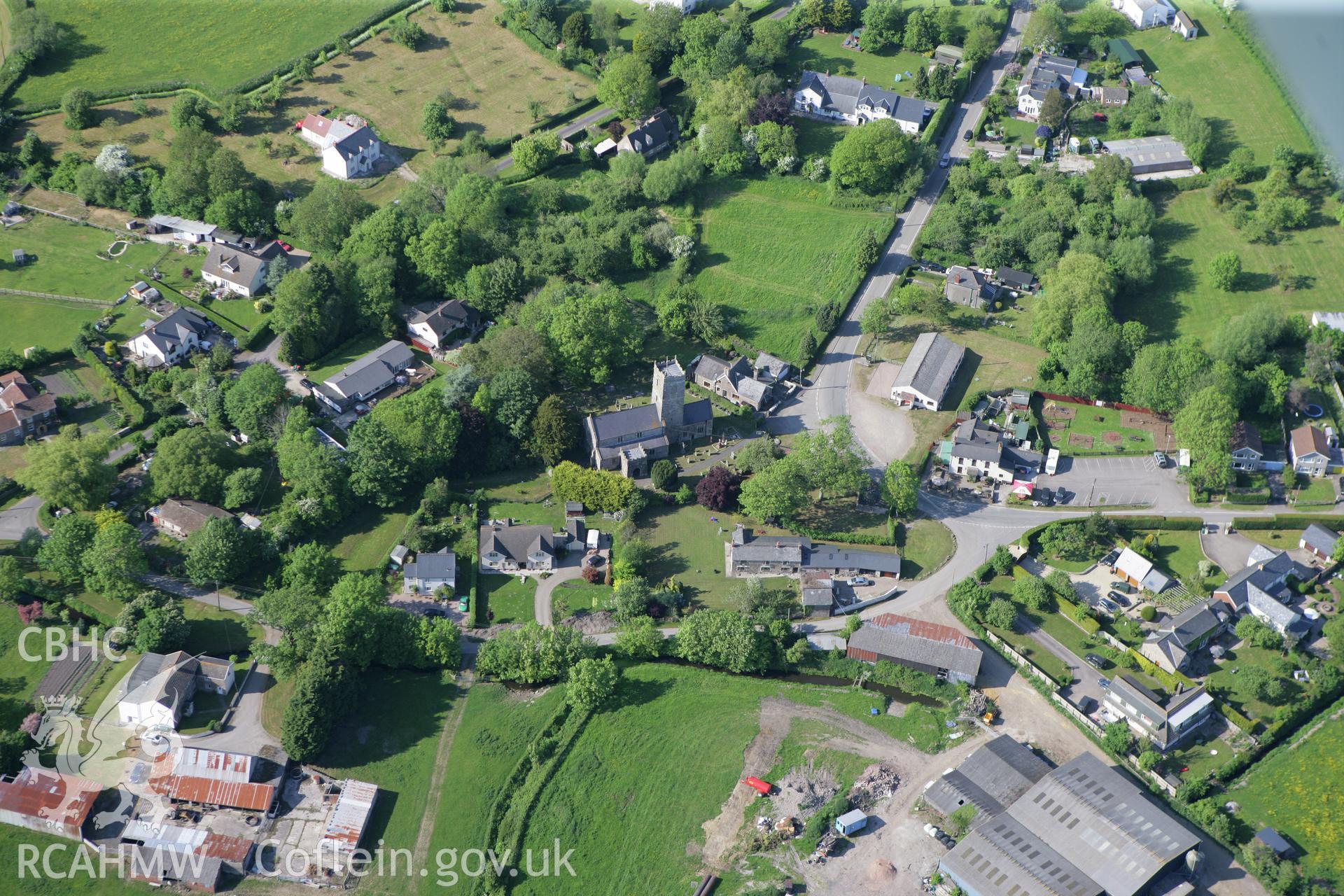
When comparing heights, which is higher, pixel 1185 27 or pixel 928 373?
pixel 1185 27

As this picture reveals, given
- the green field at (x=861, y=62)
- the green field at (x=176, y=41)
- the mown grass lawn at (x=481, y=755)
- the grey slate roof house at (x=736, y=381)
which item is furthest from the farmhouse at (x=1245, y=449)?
the green field at (x=176, y=41)

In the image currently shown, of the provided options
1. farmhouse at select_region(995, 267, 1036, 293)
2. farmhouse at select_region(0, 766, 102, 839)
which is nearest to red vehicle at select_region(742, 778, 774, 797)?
farmhouse at select_region(0, 766, 102, 839)

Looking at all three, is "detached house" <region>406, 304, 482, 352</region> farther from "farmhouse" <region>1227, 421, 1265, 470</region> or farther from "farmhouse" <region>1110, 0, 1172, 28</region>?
"farmhouse" <region>1110, 0, 1172, 28</region>

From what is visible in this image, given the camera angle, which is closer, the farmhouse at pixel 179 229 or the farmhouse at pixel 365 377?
the farmhouse at pixel 365 377

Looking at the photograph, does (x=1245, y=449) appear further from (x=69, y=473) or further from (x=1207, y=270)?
(x=69, y=473)

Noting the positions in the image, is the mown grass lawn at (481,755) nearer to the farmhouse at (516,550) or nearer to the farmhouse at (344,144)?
the farmhouse at (516,550)

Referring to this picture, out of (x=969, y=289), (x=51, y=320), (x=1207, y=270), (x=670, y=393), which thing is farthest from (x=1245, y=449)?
(x=51, y=320)
